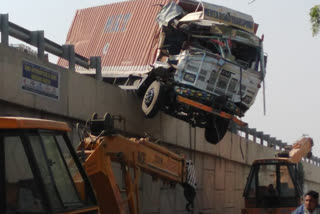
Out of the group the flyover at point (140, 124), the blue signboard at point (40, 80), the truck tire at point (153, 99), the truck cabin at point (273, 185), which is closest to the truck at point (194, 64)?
the truck tire at point (153, 99)

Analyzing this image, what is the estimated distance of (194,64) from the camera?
16.0 metres

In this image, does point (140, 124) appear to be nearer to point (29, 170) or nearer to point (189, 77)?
point (189, 77)

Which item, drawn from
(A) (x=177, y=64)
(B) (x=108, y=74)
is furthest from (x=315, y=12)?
(B) (x=108, y=74)

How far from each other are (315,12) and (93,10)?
13.6 m

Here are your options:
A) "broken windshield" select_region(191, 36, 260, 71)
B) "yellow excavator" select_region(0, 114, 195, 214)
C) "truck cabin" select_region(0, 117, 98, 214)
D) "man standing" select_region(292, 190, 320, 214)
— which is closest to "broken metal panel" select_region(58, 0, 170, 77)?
"broken windshield" select_region(191, 36, 260, 71)

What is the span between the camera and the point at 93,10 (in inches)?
883

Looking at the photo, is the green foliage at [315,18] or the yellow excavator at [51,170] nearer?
the yellow excavator at [51,170]

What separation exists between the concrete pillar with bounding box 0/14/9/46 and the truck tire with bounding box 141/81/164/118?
192 inches

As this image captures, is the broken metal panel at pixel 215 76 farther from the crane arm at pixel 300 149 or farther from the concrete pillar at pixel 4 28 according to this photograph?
the concrete pillar at pixel 4 28

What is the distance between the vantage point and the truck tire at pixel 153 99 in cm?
1580

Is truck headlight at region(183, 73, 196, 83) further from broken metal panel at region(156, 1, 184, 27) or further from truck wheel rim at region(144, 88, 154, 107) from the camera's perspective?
broken metal panel at region(156, 1, 184, 27)

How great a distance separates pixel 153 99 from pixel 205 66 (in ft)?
4.98

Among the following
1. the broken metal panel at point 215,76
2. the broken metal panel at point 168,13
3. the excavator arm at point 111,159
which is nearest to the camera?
the excavator arm at point 111,159

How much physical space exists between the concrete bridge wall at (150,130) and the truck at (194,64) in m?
0.91
